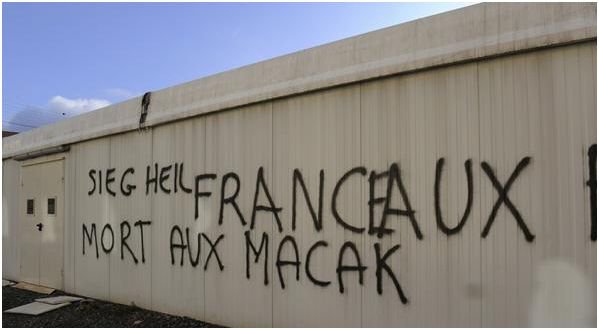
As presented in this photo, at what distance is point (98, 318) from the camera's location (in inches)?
248

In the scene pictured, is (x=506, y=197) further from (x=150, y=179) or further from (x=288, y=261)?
(x=150, y=179)

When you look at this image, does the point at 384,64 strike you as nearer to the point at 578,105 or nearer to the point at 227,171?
the point at 578,105

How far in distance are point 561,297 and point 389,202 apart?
4.80 ft

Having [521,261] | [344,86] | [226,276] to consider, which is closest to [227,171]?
[226,276]

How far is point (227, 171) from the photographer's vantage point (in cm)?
574

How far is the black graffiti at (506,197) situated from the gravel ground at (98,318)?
10.8 ft

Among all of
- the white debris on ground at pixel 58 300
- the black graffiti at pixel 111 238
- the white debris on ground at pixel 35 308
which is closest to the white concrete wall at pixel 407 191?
the black graffiti at pixel 111 238

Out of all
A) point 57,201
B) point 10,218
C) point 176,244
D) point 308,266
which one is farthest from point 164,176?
point 10,218

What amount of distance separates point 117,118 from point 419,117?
4583mm

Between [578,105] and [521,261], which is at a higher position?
[578,105]

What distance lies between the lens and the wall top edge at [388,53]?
3.71 meters

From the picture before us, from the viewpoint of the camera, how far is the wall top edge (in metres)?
3.71

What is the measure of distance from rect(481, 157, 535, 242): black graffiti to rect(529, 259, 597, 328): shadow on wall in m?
0.26

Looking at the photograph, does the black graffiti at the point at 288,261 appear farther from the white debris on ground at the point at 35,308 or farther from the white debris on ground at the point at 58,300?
the white debris on ground at the point at 58,300
